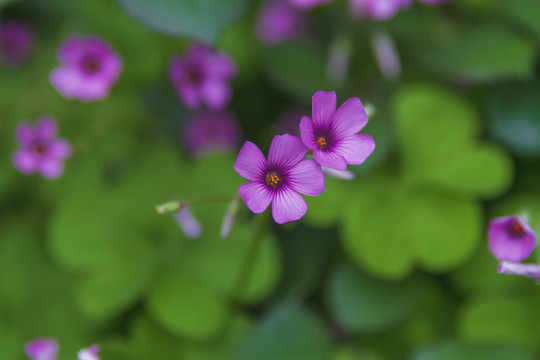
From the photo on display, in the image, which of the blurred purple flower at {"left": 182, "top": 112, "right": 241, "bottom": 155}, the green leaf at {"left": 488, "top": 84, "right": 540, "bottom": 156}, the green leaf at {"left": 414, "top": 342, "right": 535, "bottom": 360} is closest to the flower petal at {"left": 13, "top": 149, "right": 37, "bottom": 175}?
the blurred purple flower at {"left": 182, "top": 112, "right": 241, "bottom": 155}

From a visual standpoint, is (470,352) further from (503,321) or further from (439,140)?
(439,140)

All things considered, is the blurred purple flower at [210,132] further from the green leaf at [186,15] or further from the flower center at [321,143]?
the flower center at [321,143]

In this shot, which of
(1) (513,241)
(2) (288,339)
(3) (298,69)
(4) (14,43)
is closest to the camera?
(1) (513,241)

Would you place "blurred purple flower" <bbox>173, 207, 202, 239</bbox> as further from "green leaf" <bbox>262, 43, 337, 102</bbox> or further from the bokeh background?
"green leaf" <bbox>262, 43, 337, 102</bbox>

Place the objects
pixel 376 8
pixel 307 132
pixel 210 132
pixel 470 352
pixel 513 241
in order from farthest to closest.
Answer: pixel 210 132 < pixel 376 8 < pixel 470 352 < pixel 513 241 < pixel 307 132

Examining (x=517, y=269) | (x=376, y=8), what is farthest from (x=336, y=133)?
(x=376, y=8)

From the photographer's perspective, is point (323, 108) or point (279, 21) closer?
point (323, 108)

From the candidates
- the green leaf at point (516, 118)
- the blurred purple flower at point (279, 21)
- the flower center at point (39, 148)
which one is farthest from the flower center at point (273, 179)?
the blurred purple flower at point (279, 21)
